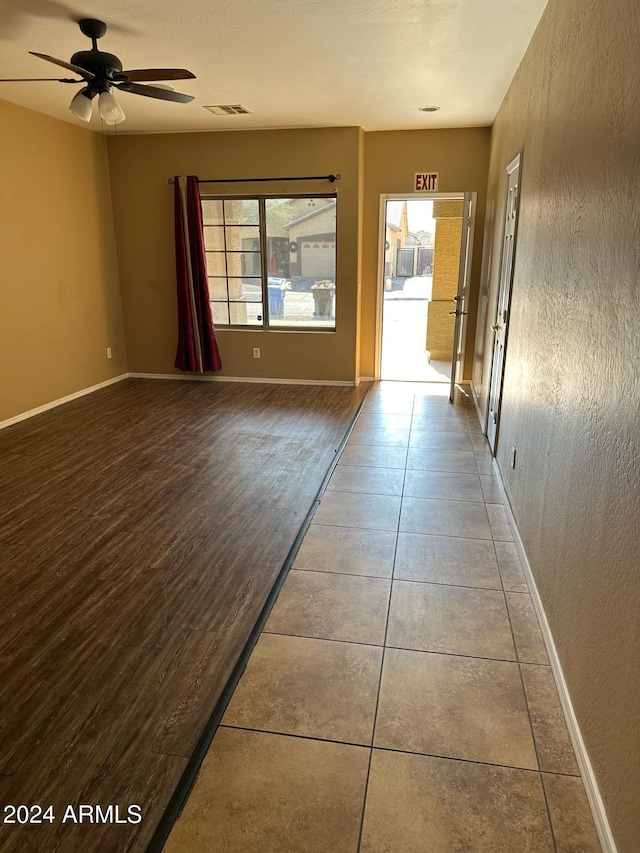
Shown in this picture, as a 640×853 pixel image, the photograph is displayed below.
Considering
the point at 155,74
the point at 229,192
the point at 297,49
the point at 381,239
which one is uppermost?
the point at 297,49

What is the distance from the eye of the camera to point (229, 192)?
241 inches

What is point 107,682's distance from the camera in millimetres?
2008

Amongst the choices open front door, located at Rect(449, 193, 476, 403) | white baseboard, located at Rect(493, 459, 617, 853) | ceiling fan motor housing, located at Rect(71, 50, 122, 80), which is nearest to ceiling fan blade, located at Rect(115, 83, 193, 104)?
ceiling fan motor housing, located at Rect(71, 50, 122, 80)

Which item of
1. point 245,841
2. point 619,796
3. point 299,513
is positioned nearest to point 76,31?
point 299,513

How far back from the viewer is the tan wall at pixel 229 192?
19.4ft

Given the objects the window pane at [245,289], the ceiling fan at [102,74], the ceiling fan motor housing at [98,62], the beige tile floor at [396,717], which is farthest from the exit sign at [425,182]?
the beige tile floor at [396,717]

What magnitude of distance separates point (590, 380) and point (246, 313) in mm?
5223

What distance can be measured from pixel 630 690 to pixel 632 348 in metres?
0.82

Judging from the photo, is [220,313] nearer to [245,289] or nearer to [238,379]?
[245,289]

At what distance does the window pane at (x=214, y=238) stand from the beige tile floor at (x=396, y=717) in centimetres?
435

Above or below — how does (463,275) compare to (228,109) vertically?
below

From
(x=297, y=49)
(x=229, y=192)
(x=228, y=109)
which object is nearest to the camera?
(x=297, y=49)

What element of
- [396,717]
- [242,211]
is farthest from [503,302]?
[242,211]

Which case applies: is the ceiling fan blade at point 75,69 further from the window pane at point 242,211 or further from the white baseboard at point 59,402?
the window pane at point 242,211
